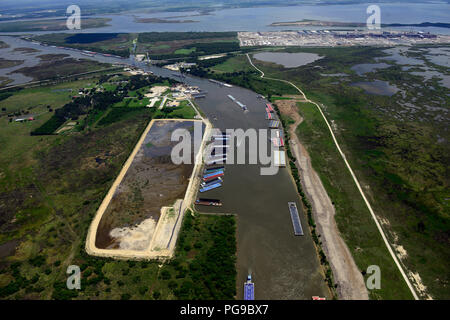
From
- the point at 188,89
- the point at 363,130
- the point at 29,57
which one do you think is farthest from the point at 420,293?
the point at 29,57

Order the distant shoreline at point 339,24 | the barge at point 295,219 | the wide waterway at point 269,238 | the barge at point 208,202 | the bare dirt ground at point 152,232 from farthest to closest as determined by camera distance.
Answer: the distant shoreline at point 339,24 → the barge at point 208,202 → the barge at point 295,219 → the bare dirt ground at point 152,232 → the wide waterway at point 269,238

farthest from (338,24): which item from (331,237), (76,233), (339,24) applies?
(76,233)

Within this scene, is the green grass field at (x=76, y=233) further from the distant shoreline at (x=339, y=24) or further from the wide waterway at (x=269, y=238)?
the distant shoreline at (x=339, y=24)

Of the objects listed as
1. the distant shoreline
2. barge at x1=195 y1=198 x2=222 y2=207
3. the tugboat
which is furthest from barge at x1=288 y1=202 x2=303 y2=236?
the distant shoreline

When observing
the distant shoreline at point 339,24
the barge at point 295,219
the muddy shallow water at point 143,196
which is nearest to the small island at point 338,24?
the distant shoreline at point 339,24

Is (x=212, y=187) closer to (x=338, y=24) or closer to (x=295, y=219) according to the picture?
(x=295, y=219)

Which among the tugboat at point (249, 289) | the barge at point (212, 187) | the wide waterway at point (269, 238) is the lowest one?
the tugboat at point (249, 289)

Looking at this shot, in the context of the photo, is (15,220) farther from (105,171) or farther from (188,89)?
(188,89)
